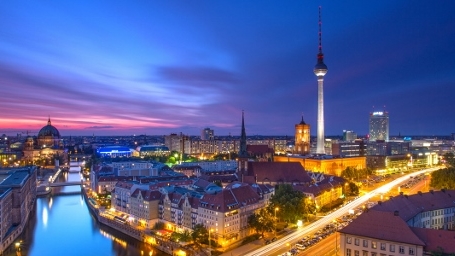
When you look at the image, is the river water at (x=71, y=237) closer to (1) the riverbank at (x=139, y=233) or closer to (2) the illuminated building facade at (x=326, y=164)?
(1) the riverbank at (x=139, y=233)

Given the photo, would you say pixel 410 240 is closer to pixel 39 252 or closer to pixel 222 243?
pixel 222 243

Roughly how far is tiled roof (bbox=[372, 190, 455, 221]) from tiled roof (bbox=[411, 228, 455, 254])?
316cm

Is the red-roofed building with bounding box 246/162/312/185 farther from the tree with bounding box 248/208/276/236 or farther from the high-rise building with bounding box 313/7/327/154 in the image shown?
the high-rise building with bounding box 313/7/327/154

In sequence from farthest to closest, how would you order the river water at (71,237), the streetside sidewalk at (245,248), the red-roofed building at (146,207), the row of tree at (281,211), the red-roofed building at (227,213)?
the red-roofed building at (146,207) → the river water at (71,237) → the row of tree at (281,211) → the red-roofed building at (227,213) → the streetside sidewalk at (245,248)

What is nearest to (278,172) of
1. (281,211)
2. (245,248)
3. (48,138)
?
(281,211)

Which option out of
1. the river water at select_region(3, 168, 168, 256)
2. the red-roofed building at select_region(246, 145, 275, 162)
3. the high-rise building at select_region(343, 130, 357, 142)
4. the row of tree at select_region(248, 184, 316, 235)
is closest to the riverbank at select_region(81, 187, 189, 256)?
the river water at select_region(3, 168, 168, 256)

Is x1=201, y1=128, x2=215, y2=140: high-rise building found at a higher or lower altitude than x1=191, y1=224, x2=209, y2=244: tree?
higher

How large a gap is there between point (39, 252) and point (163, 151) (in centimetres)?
7841

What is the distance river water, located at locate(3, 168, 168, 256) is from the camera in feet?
94.2

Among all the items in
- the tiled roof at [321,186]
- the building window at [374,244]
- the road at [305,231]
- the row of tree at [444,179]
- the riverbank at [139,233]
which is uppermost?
the row of tree at [444,179]

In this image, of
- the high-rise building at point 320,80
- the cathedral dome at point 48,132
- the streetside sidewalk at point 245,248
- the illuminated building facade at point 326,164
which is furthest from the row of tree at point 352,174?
the cathedral dome at point 48,132

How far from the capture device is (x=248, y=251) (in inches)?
965

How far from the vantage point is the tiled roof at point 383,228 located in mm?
18219

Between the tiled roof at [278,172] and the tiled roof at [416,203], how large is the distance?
19003mm
